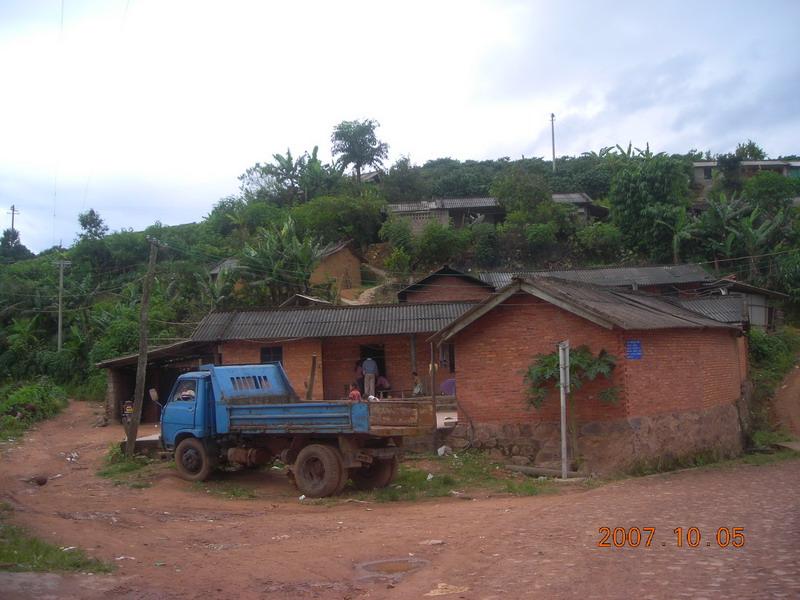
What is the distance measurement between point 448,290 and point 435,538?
25.1 metres

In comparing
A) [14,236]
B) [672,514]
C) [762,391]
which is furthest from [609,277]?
[14,236]

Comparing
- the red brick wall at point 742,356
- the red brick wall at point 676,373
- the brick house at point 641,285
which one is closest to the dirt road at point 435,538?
the red brick wall at point 676,373

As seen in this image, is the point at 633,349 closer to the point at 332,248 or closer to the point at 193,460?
the point at 193,460

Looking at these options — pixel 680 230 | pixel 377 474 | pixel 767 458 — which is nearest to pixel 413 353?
pixel 377 474

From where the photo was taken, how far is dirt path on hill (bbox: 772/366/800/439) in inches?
931

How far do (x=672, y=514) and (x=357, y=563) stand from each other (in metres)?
4.59

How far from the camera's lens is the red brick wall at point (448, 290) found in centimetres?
3466

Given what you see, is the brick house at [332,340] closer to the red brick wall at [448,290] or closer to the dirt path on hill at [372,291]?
the red brick wall at [448,290]

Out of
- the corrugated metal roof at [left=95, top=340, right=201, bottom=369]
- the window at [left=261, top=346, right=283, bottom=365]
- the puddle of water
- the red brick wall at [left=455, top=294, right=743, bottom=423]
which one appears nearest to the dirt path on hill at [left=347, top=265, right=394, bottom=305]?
the corrugated metal roof at [left=95, top=340, right=201, bottom=369]

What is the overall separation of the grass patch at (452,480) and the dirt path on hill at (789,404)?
11.1 metres

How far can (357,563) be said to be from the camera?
28.9 feet

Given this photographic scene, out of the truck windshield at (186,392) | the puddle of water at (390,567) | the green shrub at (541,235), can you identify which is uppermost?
the green shrub at (541,235)

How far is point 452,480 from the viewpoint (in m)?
14.9

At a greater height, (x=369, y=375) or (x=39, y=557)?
(x=369, y=375)
